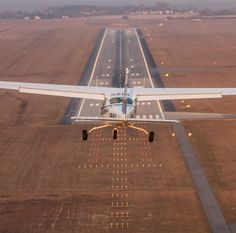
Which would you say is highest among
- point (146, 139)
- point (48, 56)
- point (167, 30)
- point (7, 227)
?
point (7, 227)

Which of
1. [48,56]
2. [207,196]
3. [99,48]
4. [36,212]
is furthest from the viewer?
[99,48]

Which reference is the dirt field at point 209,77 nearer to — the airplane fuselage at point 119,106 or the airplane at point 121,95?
the airplane at point 121,95

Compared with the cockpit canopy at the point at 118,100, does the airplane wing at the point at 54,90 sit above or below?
below

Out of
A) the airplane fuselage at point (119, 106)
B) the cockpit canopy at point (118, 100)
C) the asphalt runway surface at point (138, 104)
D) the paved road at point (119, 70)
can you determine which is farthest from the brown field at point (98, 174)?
the cockpit canopy at point (118, 100)

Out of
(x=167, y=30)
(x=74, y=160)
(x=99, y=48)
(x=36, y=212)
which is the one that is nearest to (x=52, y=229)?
(x=36, y=212)

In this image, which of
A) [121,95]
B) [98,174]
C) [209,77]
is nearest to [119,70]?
[209,77]

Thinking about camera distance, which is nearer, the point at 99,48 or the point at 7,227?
the point at 7,227

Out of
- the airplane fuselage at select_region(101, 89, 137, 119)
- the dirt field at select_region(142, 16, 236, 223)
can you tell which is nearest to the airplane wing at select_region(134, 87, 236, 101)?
the airplane fuselage at select_region(101, 89, 137, 119)

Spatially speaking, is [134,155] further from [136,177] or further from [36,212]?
[36,212]

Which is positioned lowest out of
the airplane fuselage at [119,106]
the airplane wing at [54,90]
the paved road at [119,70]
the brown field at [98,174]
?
the paved road at [119,70]

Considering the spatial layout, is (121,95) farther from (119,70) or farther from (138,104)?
(119,70)

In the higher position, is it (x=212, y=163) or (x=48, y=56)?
(x=212, y=163)
